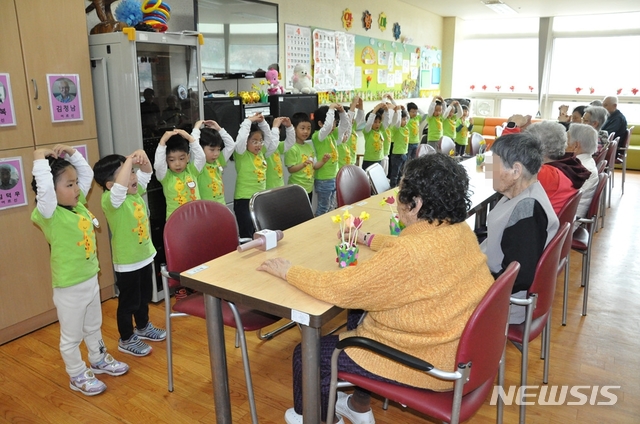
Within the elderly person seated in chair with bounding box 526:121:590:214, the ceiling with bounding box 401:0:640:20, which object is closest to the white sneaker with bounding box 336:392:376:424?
the elderly person seated in chair with bounding box 526:121:590:214

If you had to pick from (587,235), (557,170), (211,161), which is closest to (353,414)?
(557,170)

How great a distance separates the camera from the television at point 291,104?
4609 millimetres

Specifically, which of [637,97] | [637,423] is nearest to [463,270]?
[637,423]

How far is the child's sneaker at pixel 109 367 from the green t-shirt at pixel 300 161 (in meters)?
2.12

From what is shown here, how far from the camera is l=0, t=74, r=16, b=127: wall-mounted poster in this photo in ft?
8.55

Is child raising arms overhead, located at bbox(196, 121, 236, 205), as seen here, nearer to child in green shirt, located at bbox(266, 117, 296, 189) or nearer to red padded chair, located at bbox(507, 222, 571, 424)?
child in green shirt, located at bbox(266, 117, 296, 189)

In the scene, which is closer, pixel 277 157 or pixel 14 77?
pixel 14 77

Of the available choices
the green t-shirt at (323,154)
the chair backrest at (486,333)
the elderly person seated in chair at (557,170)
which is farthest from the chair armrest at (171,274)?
the green t-shirt at (323,154)

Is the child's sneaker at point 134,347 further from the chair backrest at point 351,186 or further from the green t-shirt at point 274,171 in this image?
the green t-shirt at point 274,171

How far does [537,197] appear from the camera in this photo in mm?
2104

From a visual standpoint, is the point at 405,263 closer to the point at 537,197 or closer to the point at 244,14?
the point at 537,197

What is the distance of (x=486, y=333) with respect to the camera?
1.42 m

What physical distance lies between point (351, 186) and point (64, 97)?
1.87 m

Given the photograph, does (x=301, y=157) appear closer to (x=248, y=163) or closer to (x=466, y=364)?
(x=248, y=163)
